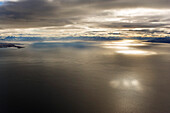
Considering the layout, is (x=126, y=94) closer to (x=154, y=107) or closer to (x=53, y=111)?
(x=154, y=107)

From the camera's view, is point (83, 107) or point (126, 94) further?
point (126, 94)

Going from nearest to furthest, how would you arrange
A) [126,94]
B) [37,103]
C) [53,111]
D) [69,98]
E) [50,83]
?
[53,111]
[37,103]
[69,98]
[126,94]
[50,83]

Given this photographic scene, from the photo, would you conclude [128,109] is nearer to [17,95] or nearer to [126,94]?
[126,94]

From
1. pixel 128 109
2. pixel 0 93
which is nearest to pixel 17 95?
pixel 0 93

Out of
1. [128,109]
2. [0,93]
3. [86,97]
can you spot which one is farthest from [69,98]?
[0,93]

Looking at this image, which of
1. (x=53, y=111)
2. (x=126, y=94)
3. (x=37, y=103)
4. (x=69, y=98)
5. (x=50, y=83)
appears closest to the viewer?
(x=53, y=111)

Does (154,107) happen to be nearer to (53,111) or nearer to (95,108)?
(95,108)

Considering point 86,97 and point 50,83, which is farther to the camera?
point 50,83

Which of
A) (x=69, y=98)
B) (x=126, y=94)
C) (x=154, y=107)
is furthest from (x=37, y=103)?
(x=154, y=107)

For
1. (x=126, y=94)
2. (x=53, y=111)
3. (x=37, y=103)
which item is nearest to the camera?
(x=53, y=111)
